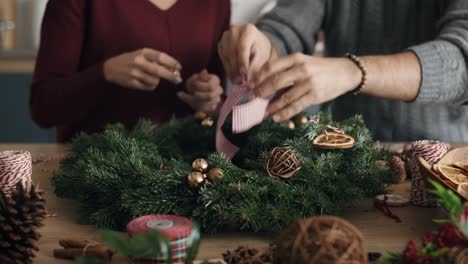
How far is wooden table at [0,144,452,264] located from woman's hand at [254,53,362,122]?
21cm

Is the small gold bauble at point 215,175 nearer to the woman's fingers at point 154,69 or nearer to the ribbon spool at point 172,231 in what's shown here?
the ribbon spool at point 172,231

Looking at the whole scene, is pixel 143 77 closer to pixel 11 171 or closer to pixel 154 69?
pixel 154 69

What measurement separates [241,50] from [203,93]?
432 mm

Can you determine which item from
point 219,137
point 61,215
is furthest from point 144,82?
point 61,215

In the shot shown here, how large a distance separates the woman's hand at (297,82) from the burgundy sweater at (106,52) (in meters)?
0.61

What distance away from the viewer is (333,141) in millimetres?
958

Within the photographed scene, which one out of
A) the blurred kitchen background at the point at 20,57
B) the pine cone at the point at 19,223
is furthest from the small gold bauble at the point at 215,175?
the blurred kitchen background at the point at 20,57

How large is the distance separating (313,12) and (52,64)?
2.38 feet

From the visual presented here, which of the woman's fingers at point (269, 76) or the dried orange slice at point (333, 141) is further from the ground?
the woman's fingers at point (269, 76)

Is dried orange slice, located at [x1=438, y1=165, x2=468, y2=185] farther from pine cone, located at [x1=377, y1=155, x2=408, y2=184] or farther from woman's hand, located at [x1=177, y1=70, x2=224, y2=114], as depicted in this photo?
woman's hand, located at [x1=177, y1=70, x2=224, y2=114]

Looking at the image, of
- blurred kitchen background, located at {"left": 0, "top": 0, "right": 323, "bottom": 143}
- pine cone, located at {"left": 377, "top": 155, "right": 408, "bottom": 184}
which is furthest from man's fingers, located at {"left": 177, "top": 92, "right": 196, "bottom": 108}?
blurred kitchen background, located at {"left": 0, "top": 0, "right": 323, "bottom": 143}

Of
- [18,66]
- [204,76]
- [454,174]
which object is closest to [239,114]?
[454,174]

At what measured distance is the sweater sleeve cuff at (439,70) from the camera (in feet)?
4.09

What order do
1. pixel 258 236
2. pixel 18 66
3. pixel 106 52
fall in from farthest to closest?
pixel 18 66, pixel 106 52, pixel 258 236
